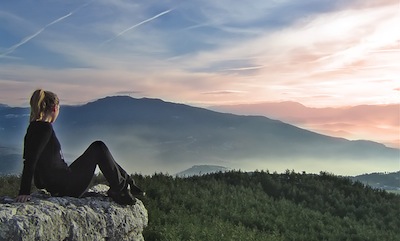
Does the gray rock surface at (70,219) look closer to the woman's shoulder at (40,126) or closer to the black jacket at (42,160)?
the black jacket at (42,160)

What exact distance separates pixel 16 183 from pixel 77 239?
11.2 metres

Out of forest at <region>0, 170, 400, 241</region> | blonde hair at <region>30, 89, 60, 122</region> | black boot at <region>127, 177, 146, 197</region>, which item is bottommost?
forest at <region>0, 170, 400, 241</region>

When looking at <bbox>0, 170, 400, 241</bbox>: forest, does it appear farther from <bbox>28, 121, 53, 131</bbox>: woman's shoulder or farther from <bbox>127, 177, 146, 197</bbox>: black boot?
<bbox>28, 121, 53, 131</bbox>: woman's shoulder

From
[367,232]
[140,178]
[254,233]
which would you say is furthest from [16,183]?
[367,232]

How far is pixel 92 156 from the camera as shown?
9.65m

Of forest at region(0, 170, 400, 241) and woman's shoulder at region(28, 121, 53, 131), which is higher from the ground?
woman's shoulder at region(28, 121, 53, 131)

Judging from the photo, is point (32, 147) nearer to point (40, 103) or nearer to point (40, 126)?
point (40, 126)

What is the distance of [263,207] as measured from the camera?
62.2 feet

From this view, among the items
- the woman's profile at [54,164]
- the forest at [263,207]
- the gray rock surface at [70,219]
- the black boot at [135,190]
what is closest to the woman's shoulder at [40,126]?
the woman's profile at [54,164]

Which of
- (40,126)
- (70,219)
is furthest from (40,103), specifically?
(70,219)

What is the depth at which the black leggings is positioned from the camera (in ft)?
31.6

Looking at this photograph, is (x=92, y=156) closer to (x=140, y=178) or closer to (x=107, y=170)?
(x=107, y=170)

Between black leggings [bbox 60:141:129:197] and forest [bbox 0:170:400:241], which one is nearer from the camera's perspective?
black leggings [bbox 60:141:129:197]

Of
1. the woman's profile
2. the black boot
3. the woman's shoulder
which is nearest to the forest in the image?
the black boot
